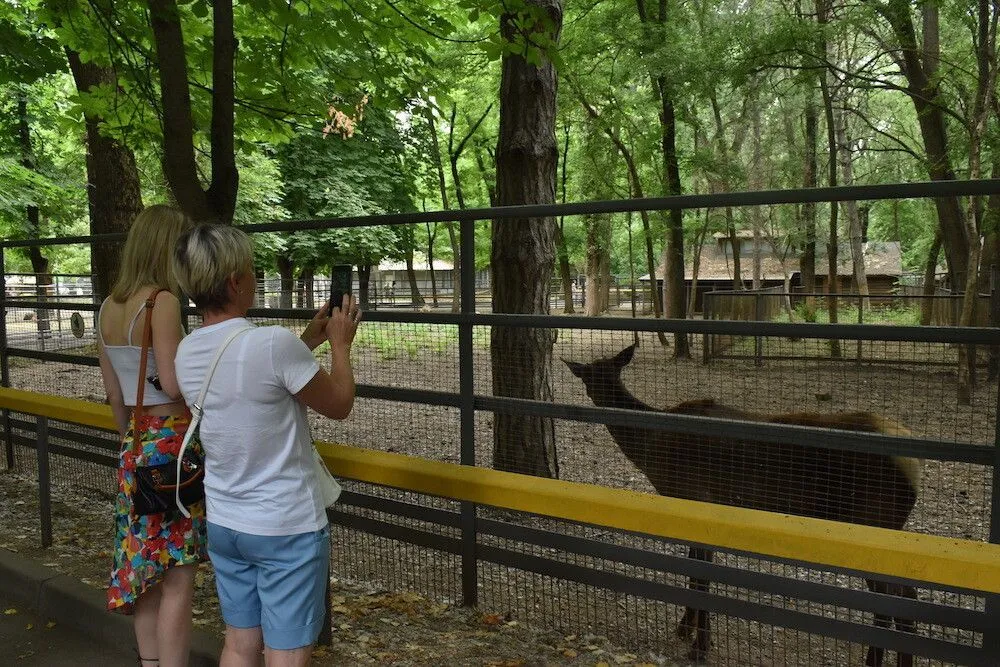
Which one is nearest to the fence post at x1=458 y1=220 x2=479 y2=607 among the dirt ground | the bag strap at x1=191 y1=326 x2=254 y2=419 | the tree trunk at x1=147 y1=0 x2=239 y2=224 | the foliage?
the dirt ground

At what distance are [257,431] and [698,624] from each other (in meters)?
2.35

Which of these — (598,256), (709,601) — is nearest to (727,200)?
(709,601)

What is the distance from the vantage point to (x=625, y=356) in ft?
14.0

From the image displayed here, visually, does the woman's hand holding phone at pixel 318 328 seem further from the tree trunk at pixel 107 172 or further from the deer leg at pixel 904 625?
the tree trunk at pixel 107 172

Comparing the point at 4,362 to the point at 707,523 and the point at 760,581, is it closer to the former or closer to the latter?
the point at 760,581


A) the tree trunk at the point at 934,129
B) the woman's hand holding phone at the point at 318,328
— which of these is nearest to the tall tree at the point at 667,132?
the tree trunk at the point at 934,129

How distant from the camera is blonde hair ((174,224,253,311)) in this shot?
2.32m

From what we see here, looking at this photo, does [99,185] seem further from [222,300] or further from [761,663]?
[761,663]

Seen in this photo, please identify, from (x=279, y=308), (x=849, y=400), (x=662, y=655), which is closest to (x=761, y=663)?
(x=662, y=655)

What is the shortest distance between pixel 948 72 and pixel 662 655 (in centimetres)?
1189

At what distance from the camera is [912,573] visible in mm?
2162

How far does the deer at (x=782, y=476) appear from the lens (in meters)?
3.54

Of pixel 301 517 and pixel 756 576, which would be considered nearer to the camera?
pixel 301 517

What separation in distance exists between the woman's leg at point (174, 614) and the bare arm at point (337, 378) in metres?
1.01
